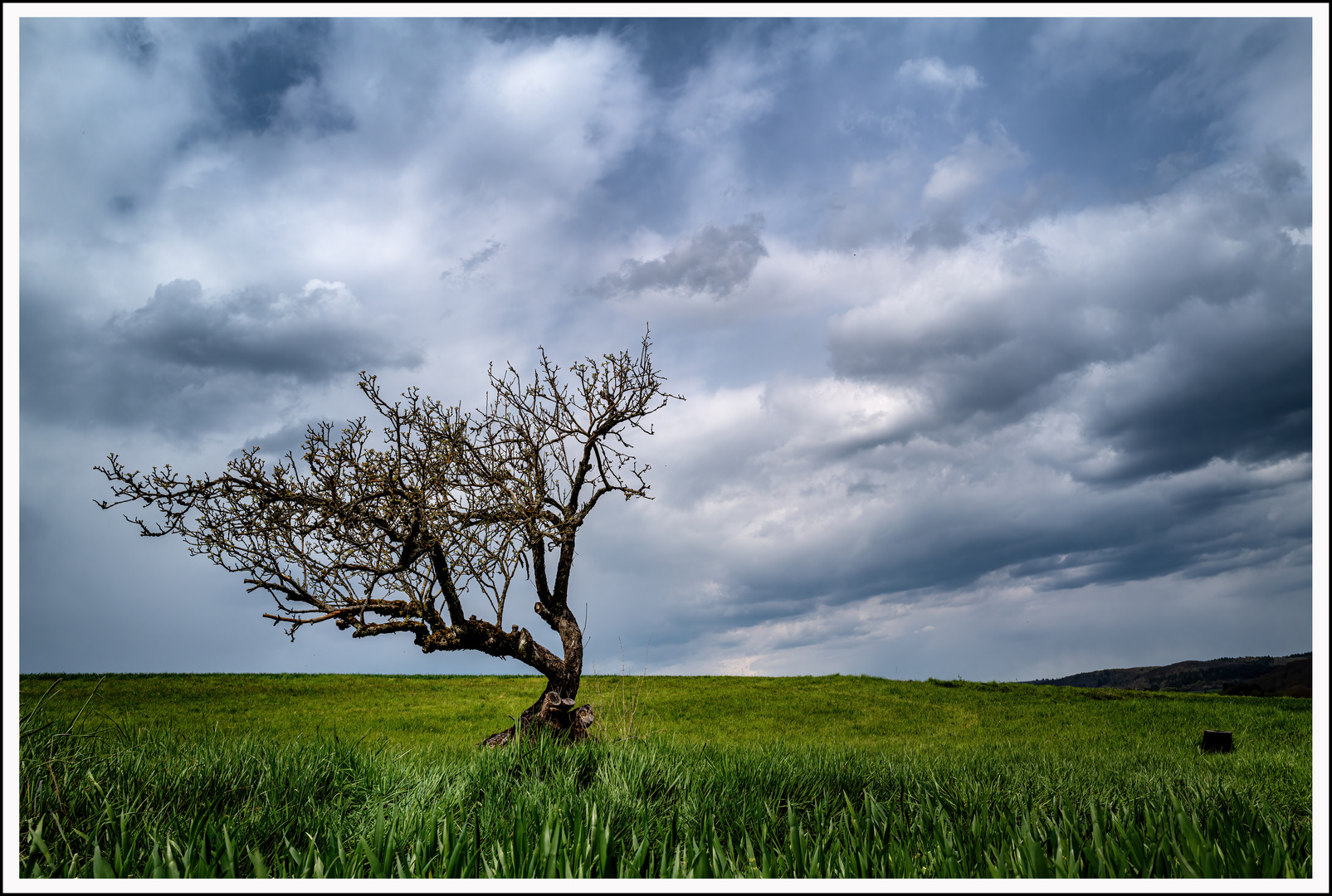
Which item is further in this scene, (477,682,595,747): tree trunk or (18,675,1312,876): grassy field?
(477,682,595,747): tree trunk

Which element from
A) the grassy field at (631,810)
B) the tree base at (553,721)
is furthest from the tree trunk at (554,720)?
the grassy field at (631,810)

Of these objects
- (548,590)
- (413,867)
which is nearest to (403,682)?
(548,590)

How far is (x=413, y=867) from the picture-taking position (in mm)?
3123

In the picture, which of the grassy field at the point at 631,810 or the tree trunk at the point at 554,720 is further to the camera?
the tree trunk at the point at 554,720

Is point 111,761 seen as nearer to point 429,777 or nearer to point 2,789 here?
point 429,777

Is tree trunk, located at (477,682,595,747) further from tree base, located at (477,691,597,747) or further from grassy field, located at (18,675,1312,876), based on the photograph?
grassy field, located at (18,675,1312,876)

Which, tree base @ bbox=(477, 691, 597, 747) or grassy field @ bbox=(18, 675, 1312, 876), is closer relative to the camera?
grassy field @ bbox=(18, 675, 1312, 876)

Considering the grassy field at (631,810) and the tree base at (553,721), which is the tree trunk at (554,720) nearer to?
the tree base at (553,721)

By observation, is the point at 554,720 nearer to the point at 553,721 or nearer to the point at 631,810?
the point at 553,721

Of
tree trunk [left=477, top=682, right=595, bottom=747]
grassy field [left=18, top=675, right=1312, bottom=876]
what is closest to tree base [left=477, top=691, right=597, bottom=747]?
tree trunk [left=477, top=682, right=595, bottom=747]

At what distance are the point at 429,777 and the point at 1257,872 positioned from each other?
5450 millimetres

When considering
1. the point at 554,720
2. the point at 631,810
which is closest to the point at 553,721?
the point at 554,720

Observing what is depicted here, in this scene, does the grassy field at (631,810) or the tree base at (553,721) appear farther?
the tree base at (553,721)

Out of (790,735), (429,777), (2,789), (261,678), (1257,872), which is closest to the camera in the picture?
(2,789)
